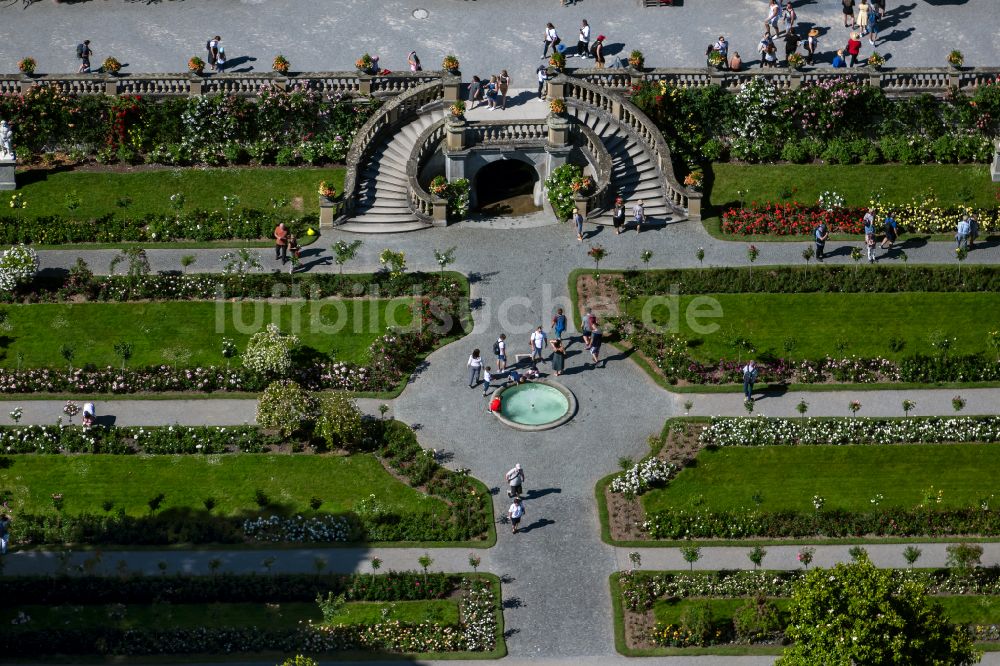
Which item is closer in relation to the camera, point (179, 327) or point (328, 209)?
point (179, 327)

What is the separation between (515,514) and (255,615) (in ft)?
29.1

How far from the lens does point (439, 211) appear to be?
253ft

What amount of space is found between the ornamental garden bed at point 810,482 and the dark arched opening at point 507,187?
575 inches

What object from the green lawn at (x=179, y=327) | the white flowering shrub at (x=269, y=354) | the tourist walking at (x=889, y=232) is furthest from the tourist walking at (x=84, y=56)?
the tourist walking at (x=889, y=232)

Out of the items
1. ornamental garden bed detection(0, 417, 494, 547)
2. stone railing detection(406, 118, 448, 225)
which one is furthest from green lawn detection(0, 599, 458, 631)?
stone railing detection(406, 118, 448, 225)

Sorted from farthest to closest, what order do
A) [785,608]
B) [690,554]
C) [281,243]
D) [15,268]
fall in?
1. [281,243]
2. [15,268]
3. [690,554]
4. [785,608]

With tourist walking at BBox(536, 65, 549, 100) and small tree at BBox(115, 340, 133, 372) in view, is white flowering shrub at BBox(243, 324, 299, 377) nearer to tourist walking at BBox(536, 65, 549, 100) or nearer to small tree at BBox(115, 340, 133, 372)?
small tree at BBox(115, 340, 133, 372)

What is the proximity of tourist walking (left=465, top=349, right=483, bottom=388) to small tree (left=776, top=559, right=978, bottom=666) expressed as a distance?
16.8m

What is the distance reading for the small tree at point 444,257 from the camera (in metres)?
74.2

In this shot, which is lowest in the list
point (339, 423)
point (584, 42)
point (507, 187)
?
point (339, 423)

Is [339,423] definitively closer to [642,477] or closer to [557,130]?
[642,477]

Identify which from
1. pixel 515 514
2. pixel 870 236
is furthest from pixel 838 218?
pixel 515 514

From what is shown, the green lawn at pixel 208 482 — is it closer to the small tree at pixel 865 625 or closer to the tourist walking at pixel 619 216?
the small tree at pixel 865 625

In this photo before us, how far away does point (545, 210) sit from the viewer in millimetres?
79062
